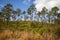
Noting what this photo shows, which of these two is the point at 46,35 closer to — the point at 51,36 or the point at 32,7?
the point at 51,36

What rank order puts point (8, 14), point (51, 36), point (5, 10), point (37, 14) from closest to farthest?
point (51, 36) → point (5, 10) → point (8, 14) → point (37, 14)

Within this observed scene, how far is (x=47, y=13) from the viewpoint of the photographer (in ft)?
134

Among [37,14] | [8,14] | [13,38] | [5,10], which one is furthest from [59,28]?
[37,14]

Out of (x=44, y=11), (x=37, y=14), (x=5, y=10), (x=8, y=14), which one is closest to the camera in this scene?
(x=5, y=10)

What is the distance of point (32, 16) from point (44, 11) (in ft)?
21.0

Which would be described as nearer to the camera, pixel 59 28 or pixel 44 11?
pixel 59 28

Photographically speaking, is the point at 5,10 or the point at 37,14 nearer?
the point at 5,10

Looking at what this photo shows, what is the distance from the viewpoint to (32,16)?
45094mm

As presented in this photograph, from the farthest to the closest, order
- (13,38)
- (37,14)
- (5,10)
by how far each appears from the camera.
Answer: (37,14), (5,10), (13,38)

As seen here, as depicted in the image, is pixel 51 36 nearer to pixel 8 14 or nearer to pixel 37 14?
pixel 8 14

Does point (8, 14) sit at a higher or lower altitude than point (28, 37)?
higher

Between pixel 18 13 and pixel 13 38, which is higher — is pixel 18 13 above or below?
above

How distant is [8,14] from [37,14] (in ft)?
36.9

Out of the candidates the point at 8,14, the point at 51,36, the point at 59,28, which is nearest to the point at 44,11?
the point at 8,14
